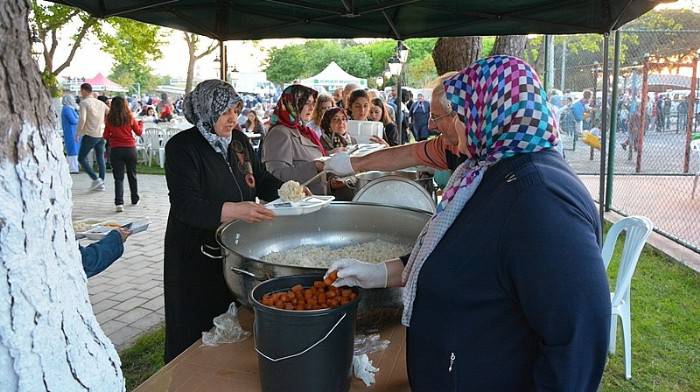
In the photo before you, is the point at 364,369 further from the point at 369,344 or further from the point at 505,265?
the point at 505,265

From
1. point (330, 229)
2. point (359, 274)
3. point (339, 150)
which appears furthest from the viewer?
point (339, 150)

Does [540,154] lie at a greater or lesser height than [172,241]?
greater

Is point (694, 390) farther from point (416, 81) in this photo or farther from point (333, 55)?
point (333, 55)

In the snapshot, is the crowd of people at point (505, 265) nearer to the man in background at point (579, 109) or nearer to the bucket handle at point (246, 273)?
the bucket handle at point (246, 273)

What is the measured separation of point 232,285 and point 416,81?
142 ft

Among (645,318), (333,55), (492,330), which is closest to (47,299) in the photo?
(492,330)

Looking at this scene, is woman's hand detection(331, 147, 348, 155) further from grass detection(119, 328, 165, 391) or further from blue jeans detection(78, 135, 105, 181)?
blue jeans detection(78, 135, 105, 181)

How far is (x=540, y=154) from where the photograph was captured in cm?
123

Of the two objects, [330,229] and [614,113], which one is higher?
[614,113]

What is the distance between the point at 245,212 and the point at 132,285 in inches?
121

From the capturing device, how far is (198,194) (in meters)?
2.34

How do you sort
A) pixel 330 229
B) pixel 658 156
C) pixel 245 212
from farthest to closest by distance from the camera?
pixel 658 156
pixel 330 229
pixel 245 212

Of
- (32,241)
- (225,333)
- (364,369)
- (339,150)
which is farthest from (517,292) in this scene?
(339,150)

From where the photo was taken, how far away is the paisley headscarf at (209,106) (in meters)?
2.41
